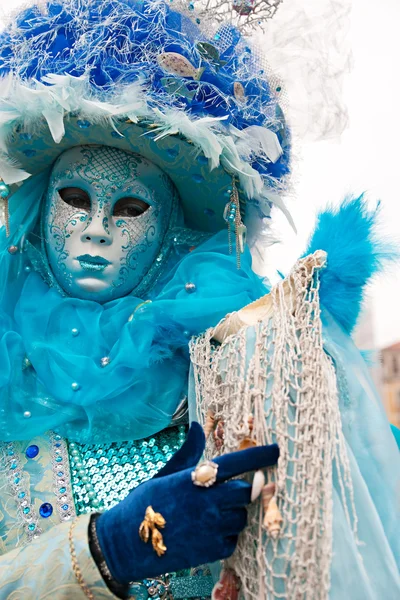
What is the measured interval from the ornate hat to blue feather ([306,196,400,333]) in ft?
1.19

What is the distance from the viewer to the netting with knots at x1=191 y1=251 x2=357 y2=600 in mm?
1186

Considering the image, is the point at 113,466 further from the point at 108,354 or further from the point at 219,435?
the point at 219,435

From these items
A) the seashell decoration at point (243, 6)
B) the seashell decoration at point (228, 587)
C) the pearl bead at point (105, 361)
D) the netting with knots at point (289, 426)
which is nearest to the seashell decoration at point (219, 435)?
the netting with knots at point (289, 426)

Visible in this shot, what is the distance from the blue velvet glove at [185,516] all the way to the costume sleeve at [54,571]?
41 mm

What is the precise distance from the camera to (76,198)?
1835mm

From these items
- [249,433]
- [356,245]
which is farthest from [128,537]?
[356,245]

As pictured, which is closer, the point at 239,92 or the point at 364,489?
the point at 364,489

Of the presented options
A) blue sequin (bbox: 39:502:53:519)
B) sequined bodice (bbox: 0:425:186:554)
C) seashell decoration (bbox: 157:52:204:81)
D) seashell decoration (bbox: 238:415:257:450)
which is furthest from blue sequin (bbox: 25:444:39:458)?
seashell decoration (bbox: 157:52:204:81)

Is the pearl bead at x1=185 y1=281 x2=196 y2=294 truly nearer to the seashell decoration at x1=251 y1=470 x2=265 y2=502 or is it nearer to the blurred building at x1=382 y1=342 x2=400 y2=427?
the seashell decoration at x1=251 y1=470 x2=265 y2=502

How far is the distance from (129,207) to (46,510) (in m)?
0.79

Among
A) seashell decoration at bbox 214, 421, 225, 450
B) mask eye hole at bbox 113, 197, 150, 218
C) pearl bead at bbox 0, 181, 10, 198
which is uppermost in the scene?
pearl bead at bbox 0, 181, 10, 198

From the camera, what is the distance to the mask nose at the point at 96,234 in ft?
5.69

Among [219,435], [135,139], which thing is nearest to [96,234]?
[135,139]

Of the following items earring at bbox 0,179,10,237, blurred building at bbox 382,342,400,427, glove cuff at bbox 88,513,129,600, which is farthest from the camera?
blurred building at bbox 382,342,400,427
